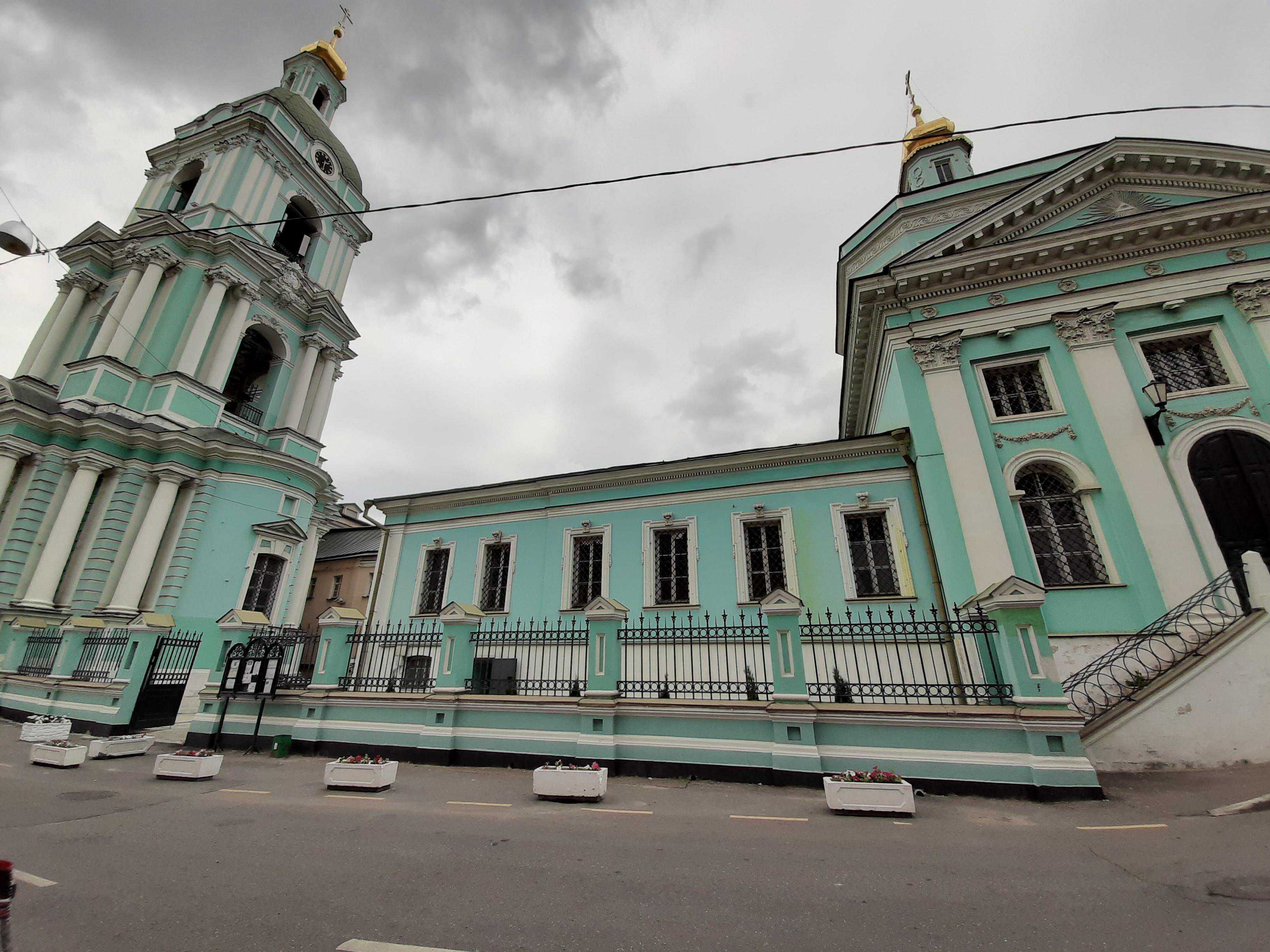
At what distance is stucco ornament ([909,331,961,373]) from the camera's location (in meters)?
13.2

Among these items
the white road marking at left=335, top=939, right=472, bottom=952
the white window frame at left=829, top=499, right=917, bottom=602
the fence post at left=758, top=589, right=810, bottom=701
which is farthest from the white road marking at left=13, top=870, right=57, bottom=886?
the white window frame at left=829, top=499, right=917, bottom=602

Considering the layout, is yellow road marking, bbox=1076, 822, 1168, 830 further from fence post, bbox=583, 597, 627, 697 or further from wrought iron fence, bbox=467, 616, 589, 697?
→ wrought iron fence, bbox=467, 616, 589, 697

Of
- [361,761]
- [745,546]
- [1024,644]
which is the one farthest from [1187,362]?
[361,761]

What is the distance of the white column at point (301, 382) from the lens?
2459 centimetres

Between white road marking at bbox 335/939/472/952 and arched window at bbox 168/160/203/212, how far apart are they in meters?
33.0

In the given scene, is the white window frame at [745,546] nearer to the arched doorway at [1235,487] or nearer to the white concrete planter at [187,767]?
the arched doorway at [1235,487]

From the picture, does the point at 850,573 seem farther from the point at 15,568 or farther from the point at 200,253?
the point at 200,253

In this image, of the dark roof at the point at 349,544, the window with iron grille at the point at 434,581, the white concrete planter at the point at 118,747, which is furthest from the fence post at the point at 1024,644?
the dark roof at the point at 349,544

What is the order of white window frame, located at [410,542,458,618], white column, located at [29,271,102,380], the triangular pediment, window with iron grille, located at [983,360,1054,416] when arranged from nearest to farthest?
window with iron grille, located at [983,360,1054,416] < the triangular pediment < white window frame, located at [410,542,458,618] < white column, located at [29,271,102,380]

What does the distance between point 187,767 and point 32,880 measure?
178 inches

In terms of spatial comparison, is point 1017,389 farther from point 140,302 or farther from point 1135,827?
point 140,302

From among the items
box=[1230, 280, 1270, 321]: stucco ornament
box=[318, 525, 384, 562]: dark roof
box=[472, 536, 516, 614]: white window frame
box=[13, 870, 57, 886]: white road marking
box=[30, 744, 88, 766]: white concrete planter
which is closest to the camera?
box=[13, 870, 57, 886]: white road marking

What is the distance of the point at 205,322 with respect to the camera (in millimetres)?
20906

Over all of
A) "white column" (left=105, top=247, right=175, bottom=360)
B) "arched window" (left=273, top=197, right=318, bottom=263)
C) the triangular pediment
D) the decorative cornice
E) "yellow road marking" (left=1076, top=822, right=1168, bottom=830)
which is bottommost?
"yellow road marking" (left=1076, top=822, right=1168, bottom=830)
